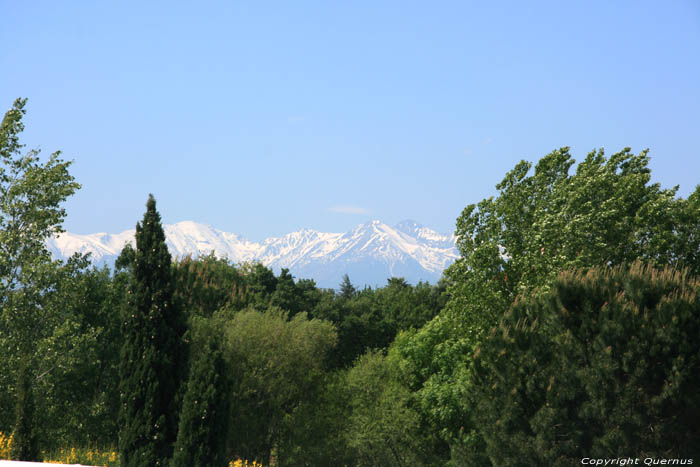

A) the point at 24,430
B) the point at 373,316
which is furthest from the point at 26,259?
the point at 373,316

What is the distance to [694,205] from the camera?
3194 centimetres

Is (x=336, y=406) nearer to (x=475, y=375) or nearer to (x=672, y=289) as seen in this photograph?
(x=475, y=375)

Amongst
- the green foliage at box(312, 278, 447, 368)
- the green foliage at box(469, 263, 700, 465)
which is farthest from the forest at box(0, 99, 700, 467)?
the green foliage at box(312, 278, 447, 368)

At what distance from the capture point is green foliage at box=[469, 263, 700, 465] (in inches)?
745

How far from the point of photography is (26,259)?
22781 mm

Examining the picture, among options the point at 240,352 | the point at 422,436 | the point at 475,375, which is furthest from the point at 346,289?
the point at 475,375

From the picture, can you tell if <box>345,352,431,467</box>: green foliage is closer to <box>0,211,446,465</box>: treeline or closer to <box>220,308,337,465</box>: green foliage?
<box>0,211,446,465</box>: treeline

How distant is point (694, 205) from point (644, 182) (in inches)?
101

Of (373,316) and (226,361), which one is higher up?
(373,316)

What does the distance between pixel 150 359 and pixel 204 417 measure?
116 inches

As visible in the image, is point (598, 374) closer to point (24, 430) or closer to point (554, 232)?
point (554, 232)

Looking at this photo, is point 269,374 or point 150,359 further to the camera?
point 269,374

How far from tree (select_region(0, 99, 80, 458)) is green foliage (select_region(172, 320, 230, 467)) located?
563 centimetres

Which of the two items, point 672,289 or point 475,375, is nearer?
point 672,289
